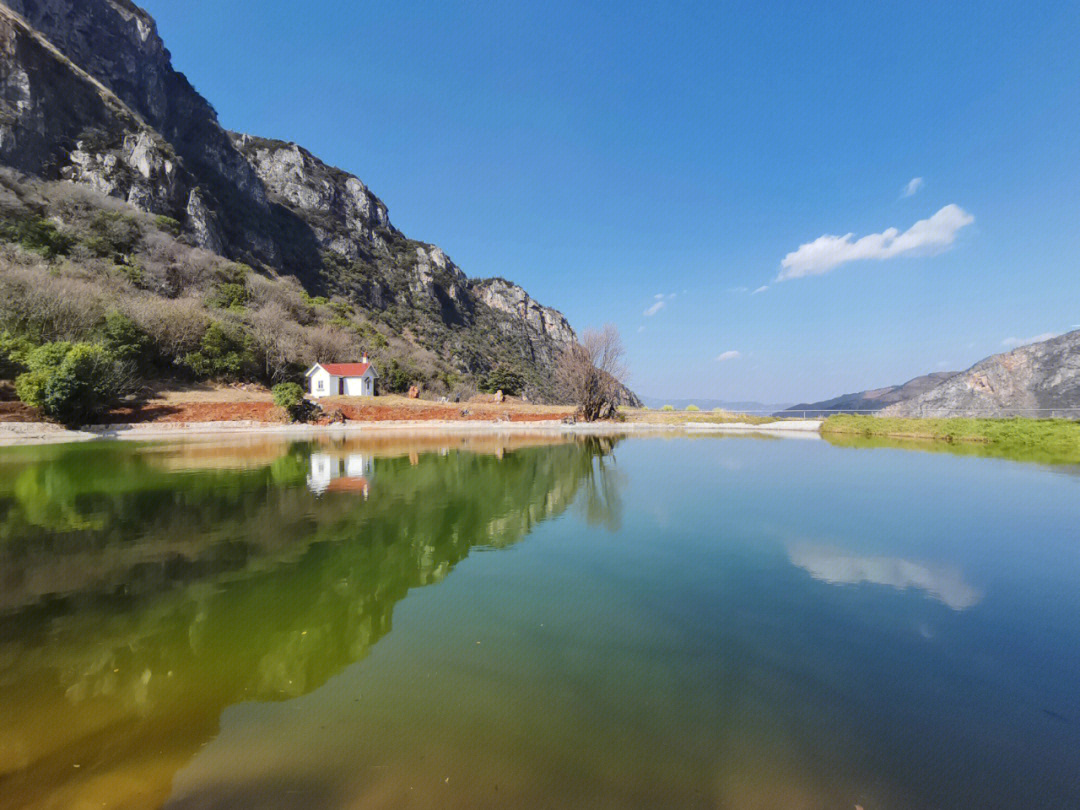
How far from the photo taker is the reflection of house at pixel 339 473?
11266mm

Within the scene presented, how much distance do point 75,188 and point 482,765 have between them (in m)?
71.5

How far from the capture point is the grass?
1967cm

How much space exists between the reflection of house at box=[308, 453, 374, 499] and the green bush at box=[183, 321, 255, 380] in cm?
2721

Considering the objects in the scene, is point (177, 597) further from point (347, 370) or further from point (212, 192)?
point (212, 192)

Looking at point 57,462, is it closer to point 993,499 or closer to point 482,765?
point 482,765

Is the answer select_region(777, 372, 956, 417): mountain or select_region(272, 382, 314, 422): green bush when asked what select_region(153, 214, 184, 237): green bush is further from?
select_region(777, 372, 956, 417): mountain

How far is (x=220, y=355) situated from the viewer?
3825 cm

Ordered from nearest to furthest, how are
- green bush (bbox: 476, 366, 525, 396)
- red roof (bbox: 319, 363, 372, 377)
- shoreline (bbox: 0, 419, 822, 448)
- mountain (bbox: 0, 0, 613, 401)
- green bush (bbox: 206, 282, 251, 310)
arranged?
shoreline (bbox: 0, 419, 822, 448) < red roof (bbox: 319, 363, 372, 377) < green bush (bbox: 206, 282, 251, 310) < mountain (bbox: 0, 0, 613, 401) < green bush (bbox: 476, 366, 525, 396)

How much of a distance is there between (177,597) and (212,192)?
96.6 metres

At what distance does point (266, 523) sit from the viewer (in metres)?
8.00

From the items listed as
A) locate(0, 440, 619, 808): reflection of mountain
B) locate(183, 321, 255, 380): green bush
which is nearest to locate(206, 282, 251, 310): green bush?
locate(183, 321, 255, 380): green bush

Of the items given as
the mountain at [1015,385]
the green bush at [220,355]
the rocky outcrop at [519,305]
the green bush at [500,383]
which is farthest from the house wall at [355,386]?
the rocky outcrop at [519,305]

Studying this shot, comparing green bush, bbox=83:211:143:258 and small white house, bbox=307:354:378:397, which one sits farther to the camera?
green bush, bbox=83:211:143:258

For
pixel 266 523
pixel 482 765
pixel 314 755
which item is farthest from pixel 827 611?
pixel 266 523
